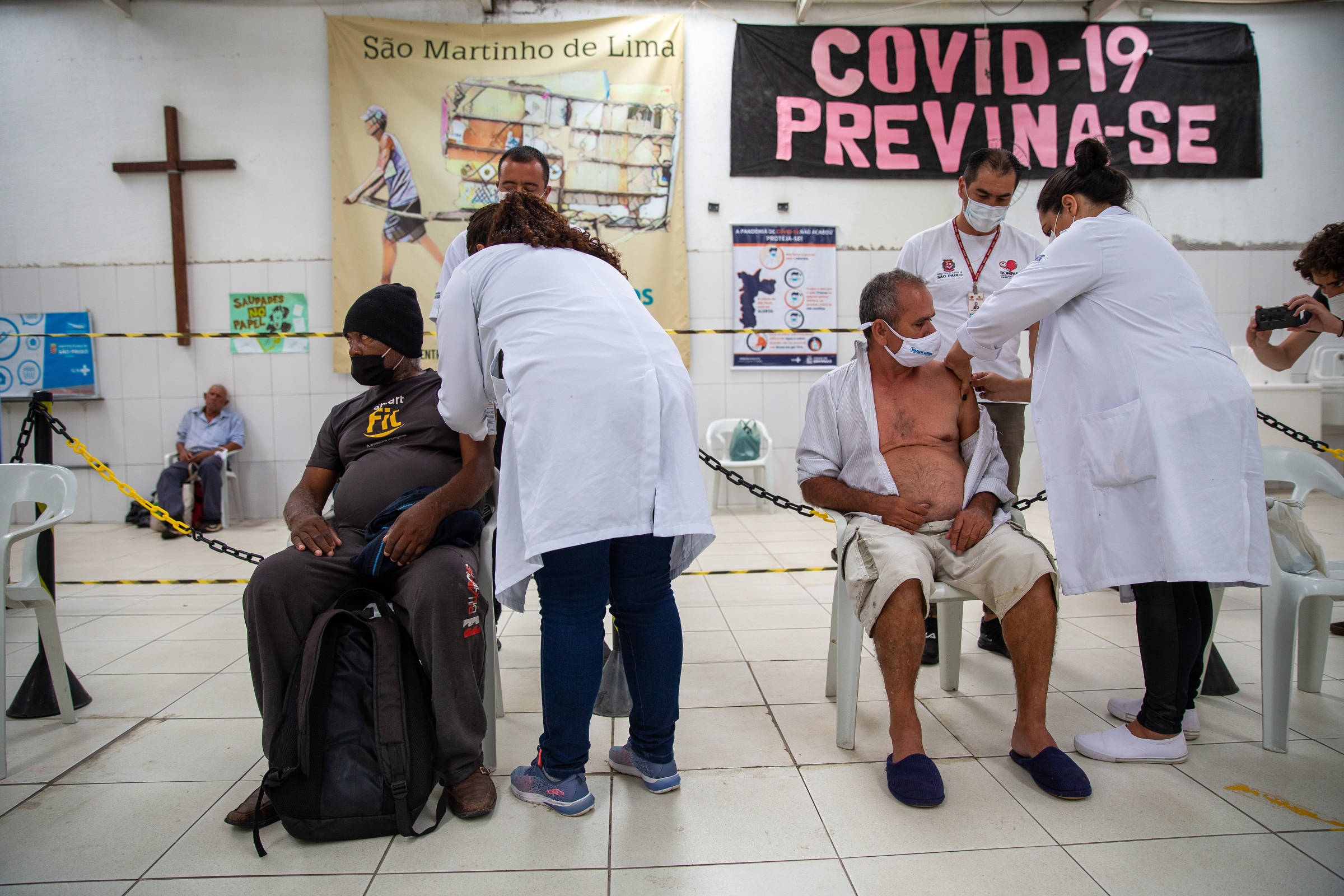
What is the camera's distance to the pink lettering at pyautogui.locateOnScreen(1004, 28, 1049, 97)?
5727mm

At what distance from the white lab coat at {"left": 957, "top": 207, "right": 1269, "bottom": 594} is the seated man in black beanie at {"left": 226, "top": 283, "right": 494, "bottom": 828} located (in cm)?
143

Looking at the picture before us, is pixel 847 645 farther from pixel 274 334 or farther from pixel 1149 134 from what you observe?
pixel 1149 134

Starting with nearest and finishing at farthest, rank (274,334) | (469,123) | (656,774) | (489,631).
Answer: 1. (656,774)
2. (489,631)
3. (274,334)
4. (469,123)

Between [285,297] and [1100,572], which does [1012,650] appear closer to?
[1100,572]

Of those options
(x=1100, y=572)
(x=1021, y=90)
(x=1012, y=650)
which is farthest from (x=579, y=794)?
(x=1021, y=90)

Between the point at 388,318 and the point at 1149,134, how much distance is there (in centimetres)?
616

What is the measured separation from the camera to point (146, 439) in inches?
225

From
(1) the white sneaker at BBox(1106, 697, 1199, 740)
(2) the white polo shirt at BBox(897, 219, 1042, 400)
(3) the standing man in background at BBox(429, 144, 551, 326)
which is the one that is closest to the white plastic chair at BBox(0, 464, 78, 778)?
(3) the standing man in background at BBox(429, 144, 551, 326)

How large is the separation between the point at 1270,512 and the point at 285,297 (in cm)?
594

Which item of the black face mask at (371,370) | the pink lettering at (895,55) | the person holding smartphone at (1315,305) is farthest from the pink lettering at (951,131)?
the black face mask at (371,370)

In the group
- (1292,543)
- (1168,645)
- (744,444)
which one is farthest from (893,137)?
(1168,645)

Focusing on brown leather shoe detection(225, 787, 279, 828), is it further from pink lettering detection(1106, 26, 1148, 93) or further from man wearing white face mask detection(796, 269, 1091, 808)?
pink lettering detection(1106, 26, 1148, 93)

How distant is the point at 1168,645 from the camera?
185cm

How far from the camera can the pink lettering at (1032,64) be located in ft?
18.8
